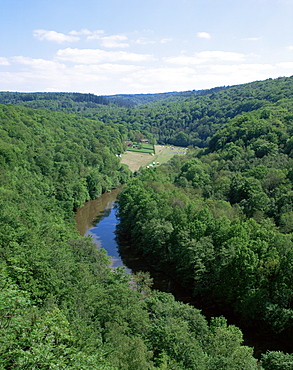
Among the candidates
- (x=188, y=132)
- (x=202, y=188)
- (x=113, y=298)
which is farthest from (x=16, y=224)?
(x=188, y=132)

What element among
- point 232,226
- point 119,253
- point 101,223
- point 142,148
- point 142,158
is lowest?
point 101,223

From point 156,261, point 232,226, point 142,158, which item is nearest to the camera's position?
point 232,226

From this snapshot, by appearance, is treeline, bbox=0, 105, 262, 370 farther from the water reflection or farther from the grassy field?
the grassy field

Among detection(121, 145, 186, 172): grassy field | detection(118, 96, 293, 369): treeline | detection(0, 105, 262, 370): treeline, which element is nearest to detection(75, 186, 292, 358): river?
detection(118, 96, 293, 369): treeline

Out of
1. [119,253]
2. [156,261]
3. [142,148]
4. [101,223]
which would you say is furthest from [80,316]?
[142,148]

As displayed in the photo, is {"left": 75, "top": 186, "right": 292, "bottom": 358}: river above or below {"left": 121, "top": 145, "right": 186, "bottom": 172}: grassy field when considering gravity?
below

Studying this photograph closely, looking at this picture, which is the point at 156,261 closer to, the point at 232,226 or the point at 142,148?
the point at 232,226

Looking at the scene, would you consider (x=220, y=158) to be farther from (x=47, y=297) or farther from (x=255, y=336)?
(x=47, y=297)
